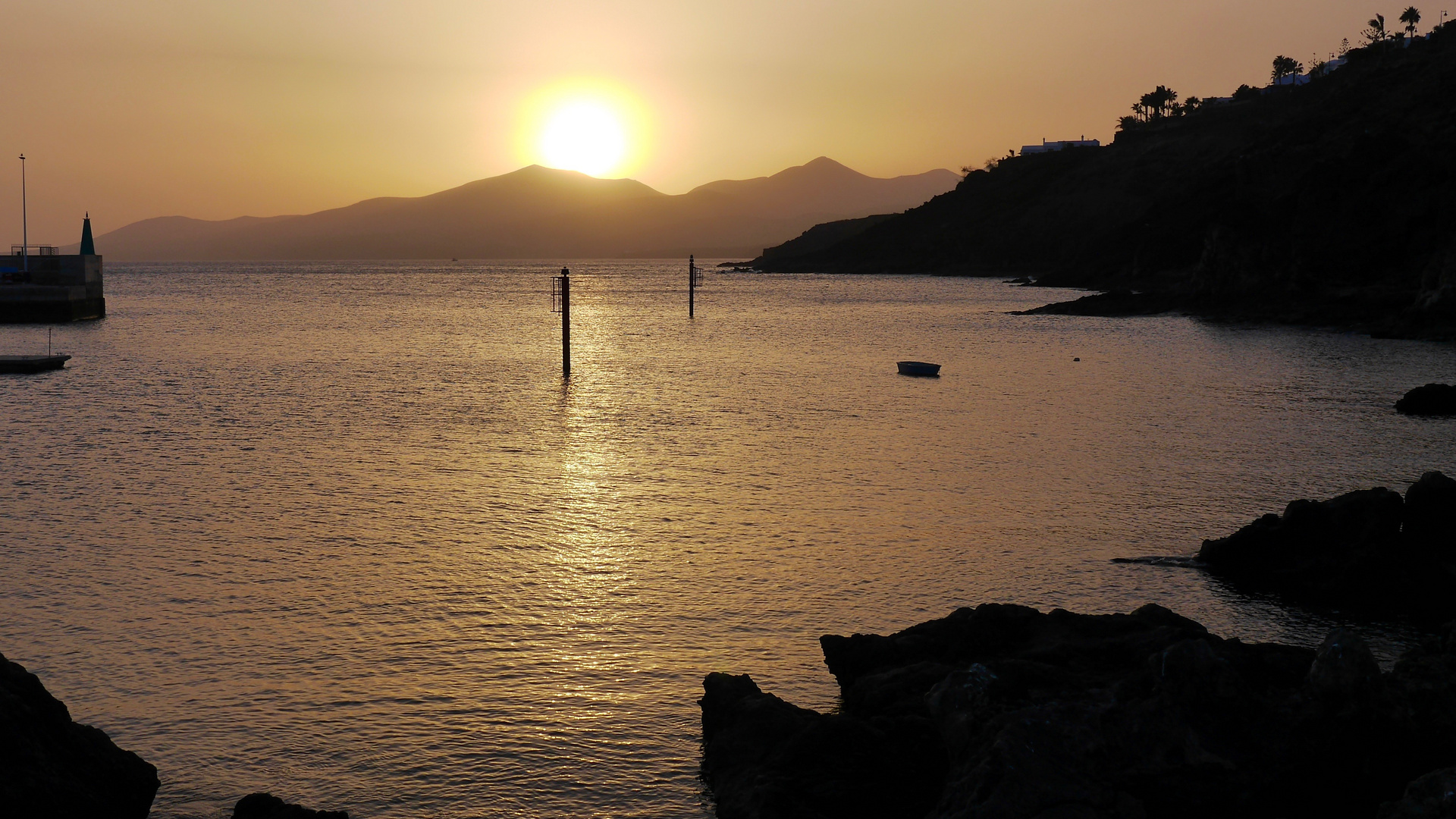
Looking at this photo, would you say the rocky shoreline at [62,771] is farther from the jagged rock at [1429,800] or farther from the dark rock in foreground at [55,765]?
the jagged rock at [1429,800]

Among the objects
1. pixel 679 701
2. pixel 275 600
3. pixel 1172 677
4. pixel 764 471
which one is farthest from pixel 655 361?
pixel 1172 677

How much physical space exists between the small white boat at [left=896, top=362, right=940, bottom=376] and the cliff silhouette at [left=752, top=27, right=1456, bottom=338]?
2987 centimetres

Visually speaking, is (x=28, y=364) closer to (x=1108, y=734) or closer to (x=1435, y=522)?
(x=1108, y=734)

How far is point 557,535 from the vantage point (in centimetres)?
1798

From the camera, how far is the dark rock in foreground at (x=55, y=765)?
24.7ft

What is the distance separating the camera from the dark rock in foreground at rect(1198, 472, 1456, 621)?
13789 millimetres

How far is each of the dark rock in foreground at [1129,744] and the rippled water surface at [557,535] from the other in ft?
5.22

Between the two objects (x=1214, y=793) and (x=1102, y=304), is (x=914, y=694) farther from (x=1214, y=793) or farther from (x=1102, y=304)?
(x=1102, y=304)

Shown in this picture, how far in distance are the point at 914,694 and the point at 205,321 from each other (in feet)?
275

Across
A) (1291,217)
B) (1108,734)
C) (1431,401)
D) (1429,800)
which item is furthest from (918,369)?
(1291,217)

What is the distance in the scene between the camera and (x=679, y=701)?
11.1 m

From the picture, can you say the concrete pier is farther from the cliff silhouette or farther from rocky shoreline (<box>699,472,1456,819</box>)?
rocky shoreline (<box>699,472,1456,819</box>)

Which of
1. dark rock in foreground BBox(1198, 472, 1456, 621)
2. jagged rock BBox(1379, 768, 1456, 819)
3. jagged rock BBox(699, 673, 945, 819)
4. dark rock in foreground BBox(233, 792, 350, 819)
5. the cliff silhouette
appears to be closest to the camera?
jagged rock BBox(1379, 768, 1456, 819)

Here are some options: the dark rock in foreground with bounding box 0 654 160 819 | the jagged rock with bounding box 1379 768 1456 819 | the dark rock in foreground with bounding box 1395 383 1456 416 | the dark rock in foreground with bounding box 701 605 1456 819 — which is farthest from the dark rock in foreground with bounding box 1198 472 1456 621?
the dark rock in foreground with bounding box 1395 383 1456 416
